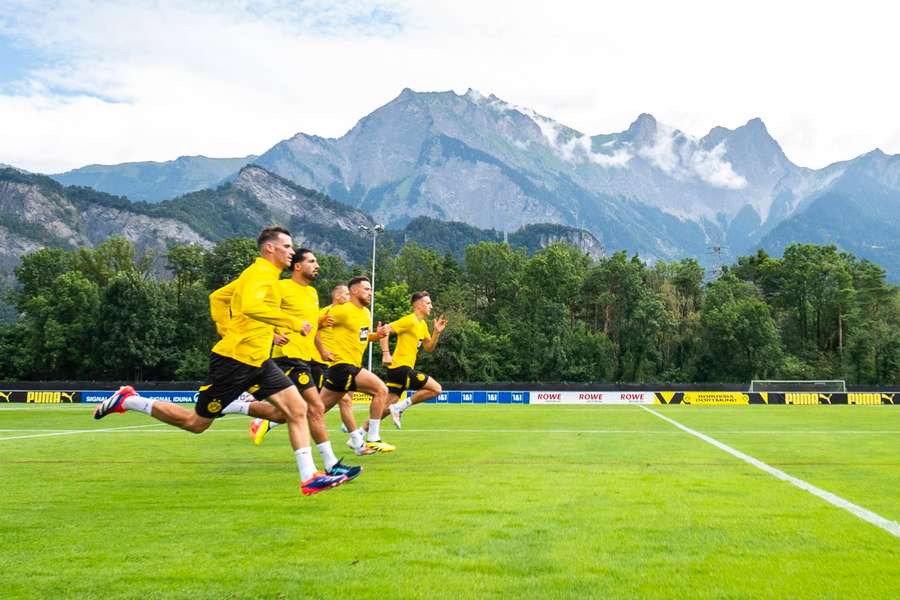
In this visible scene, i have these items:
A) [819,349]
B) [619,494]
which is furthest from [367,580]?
[819,349]

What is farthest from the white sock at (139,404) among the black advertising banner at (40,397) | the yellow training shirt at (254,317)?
the black advertising banner at (40,397)

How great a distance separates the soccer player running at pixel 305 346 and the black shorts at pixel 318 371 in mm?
247

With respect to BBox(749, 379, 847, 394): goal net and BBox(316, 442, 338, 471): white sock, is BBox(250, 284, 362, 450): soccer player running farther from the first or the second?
BBox(749, 379, 847, 394): goal net

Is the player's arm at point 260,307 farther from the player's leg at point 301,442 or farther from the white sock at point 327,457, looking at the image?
the white sock at point 327,457

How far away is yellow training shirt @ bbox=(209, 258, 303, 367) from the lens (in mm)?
7031

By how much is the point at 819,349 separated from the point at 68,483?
75825 mm

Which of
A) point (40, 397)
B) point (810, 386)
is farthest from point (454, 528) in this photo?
point (810, 386)

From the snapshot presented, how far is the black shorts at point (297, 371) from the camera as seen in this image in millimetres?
9391

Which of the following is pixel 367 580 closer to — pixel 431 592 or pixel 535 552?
pixel 431 592

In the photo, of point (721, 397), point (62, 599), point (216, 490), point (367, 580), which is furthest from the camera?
point (721, 397)

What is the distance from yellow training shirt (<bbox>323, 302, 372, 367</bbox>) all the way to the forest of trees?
5318 cm

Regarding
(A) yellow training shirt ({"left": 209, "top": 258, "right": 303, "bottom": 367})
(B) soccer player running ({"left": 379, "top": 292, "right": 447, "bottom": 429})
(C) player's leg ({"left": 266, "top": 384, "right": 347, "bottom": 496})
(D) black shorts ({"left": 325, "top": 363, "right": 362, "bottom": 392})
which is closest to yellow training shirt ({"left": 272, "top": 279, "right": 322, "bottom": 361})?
(D) black shorts ({"left": 325, "top": 363, "right": 362, "bottom": 392})

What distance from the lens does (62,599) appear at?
3.54m

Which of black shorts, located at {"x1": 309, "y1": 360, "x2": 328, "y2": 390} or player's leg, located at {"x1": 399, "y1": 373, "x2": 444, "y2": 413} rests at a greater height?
black shorts, located at {"x1": 309, "y1": 360, "x2": 328, "y2": 390}
